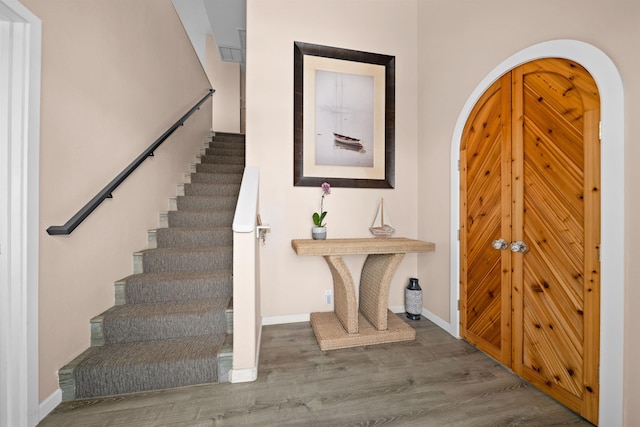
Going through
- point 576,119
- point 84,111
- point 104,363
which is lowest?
point 104,363

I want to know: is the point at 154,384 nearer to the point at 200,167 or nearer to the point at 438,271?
the point at 438,271

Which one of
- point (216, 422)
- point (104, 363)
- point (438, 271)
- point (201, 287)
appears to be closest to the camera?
point (216, 422)

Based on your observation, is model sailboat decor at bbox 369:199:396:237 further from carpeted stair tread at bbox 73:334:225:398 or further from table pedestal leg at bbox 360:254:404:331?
carpeted stair tread at bbox 73:334:225:398

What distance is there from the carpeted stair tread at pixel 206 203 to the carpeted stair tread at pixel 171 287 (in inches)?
39.8

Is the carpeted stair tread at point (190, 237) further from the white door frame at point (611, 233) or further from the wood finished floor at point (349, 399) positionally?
the white door frame at point (611, 233)

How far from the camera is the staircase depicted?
141 cm

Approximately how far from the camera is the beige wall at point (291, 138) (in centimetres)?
234

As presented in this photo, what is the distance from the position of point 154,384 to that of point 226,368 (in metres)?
0.42

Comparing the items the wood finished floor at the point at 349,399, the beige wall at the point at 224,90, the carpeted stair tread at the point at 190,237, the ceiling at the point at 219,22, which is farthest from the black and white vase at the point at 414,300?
the beige wall at the point at 224,90

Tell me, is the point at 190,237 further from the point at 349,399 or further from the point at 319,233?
the point at 349,399

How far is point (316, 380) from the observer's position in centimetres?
155

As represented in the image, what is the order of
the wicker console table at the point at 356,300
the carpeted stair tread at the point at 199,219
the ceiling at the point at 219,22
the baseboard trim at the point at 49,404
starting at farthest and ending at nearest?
the ceiling at the point at 219,22
the carpeted stair tread at the point at 199,219
the wicker console table at the point at 356,300
the baseboard trim at the point at 49,404

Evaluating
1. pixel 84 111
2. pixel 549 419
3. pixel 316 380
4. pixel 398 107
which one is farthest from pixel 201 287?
pixel 398 107

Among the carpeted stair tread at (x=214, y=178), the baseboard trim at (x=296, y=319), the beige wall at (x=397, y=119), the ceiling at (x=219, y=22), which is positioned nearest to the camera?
the beige wall at (x=397, y=119)
